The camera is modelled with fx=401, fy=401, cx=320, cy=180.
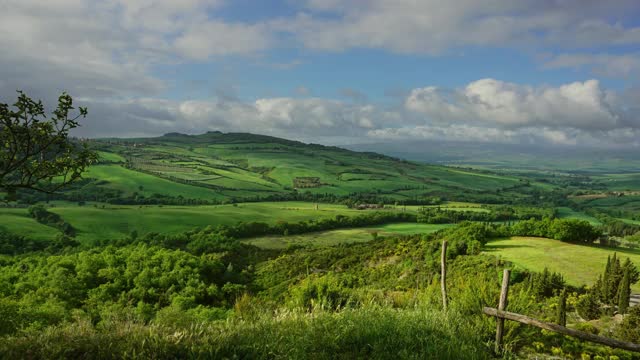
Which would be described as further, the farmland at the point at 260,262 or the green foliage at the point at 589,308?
the green foliage at the point at 589,308

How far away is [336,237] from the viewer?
114688 millimetres

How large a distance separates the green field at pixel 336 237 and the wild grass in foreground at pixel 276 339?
95.4 m

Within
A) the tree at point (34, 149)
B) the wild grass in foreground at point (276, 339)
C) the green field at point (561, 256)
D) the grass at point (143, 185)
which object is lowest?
the grass at point (143, 185)

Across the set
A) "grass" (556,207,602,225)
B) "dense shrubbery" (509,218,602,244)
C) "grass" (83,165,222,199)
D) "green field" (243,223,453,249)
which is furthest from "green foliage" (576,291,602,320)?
"grass" (83,165,222,199)

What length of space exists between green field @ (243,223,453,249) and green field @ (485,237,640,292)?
53.6 meters

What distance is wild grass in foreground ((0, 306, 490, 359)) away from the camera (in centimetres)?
733

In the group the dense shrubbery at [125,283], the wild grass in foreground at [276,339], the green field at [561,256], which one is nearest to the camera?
the wild grass in foreground at [276,339]

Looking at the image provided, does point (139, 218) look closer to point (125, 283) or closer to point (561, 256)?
point (125, 283)

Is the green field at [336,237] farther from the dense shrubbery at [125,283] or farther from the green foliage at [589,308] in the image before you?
the green foliage at [589,308]

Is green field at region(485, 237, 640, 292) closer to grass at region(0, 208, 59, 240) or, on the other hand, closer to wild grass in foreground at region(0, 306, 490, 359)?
wild grass in foreground at region(0, 306, 490, 359)

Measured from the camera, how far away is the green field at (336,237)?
10781 centimetres

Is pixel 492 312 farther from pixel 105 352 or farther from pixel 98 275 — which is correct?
pixel 98 275

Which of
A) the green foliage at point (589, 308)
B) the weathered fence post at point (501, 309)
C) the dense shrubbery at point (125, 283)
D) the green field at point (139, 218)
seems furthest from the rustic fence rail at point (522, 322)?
the green field at point (139, 218)

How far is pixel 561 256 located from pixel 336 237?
7218cm
